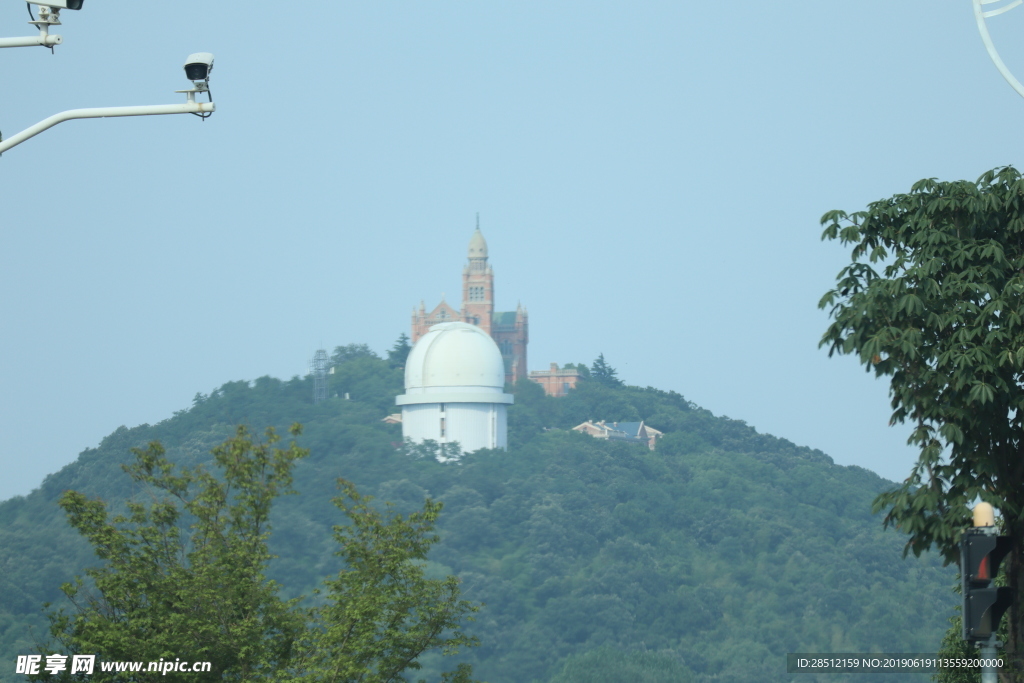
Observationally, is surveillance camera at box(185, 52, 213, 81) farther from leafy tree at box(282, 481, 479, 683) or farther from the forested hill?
the forested hill

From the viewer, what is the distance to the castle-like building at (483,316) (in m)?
120

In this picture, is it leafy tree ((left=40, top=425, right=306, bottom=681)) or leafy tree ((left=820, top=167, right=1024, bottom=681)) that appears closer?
leafy tree ((left=820, top=167, right=1024, bottom=681))

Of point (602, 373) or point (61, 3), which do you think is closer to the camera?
point (61, 3)

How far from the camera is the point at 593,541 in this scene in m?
89.1

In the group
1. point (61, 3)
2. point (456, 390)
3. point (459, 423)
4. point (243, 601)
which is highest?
point (456, 390)

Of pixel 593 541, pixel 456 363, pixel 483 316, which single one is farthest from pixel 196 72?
pixel 483 316

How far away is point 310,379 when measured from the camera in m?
108

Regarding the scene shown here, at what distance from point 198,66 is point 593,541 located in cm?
8113

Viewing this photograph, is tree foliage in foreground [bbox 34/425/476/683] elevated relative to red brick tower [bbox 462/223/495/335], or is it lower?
lower

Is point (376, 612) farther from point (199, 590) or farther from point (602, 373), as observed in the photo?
point (602, 373)

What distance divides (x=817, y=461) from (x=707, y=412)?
42.2 ft

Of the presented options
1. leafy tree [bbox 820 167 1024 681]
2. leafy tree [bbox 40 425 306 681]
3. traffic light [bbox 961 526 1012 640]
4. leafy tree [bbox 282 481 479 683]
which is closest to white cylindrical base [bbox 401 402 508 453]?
leafy tree [bbox 40 425 306 681]

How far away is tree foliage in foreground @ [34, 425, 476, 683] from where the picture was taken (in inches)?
647

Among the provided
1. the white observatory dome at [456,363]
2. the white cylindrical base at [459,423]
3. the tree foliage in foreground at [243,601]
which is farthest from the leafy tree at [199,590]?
the white cylindrical base at [459,423]
